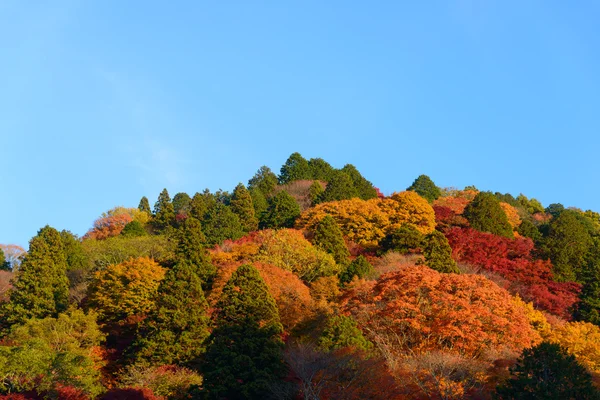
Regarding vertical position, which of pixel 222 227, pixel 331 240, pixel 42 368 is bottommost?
pixel 42 368

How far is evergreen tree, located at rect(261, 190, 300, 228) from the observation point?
5853cm

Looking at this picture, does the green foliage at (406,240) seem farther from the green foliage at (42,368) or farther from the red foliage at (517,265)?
the green foliage at (42,368)

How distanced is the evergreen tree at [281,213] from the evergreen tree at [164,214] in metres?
10.2

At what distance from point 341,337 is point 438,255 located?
56.0ft

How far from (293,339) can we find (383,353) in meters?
4.93

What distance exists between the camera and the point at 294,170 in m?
80.1

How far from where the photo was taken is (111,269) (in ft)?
136

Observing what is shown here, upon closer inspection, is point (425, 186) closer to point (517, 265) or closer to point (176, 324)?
point (517, 265)

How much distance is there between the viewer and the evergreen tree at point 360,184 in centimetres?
6889

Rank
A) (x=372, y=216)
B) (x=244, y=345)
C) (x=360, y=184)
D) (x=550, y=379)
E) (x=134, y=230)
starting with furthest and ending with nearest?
(x=360, y=184) < (x=134, y=230) < (x=372, y=216) < (x=244, y=345) < (x=550, y=379)

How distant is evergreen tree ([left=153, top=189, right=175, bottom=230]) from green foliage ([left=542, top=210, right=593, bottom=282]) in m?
32.4

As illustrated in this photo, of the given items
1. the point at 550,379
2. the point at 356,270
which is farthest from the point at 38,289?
the point at 550,379

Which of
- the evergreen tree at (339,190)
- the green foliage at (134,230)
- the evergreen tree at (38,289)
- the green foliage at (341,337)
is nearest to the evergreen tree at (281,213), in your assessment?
the evergreen tree at (339,190)

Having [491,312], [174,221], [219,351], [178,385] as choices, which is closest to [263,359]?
[219,351]
